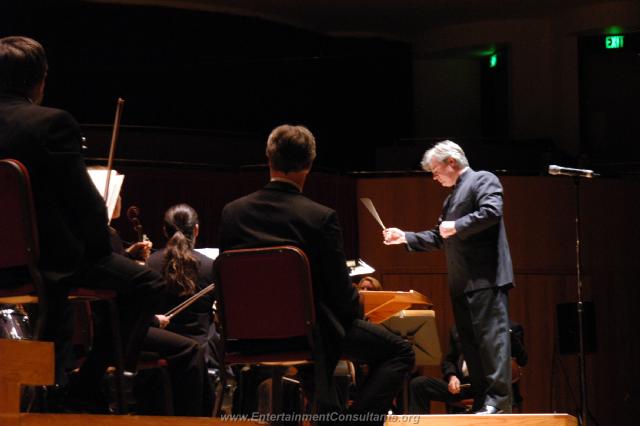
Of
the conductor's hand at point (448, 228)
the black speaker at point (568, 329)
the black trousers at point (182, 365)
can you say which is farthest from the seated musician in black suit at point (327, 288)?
the black speaker at point (568, 329)

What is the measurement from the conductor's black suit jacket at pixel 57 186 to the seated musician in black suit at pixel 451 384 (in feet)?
13.2

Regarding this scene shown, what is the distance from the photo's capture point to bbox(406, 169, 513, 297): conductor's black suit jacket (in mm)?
4621

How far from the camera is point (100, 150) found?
796cm

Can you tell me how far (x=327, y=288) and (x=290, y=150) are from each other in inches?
22.4

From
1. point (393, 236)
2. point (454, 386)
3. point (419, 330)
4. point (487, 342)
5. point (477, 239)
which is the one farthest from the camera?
point (454, 386)

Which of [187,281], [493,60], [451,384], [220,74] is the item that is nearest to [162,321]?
[187,281]

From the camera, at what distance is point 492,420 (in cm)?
356

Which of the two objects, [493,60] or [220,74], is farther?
[493,60]

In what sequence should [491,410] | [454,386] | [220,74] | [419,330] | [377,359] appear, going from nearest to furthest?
[377,359]
[491,410]
[419,330]
[454,386]
[220,74]

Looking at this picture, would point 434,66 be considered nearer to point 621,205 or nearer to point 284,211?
point 621,205

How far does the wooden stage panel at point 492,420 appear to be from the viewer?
354 cm

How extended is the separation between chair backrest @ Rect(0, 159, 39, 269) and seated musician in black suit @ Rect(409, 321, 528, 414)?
4.12 m

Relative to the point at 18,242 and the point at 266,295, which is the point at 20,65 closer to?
the point at 18,242

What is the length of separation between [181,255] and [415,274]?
354 cm
